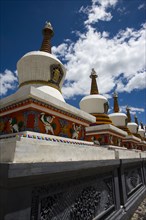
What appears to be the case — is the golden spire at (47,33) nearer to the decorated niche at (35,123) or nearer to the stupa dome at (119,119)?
the decorated niche at (35,123)

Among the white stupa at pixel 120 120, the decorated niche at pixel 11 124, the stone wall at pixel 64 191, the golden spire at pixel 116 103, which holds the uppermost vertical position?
the golden spire at pixel 116 103

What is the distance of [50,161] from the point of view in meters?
2.96

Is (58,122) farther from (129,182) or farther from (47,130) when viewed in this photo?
(129,182)

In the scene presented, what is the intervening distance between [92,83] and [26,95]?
380 inches

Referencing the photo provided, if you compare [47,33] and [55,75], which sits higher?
[47,33]

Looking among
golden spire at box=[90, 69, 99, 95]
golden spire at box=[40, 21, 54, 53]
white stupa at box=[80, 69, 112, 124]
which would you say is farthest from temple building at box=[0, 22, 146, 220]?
golden spire at box=[90, 69, 99, 95]

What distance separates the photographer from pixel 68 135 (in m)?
5.91

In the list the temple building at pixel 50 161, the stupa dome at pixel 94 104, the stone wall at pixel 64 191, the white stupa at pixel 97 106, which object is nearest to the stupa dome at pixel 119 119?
the white stupa at pixel 97 106

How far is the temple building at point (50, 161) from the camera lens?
7.74ft

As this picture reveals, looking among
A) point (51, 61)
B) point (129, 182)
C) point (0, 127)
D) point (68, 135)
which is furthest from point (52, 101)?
point (129, 182)

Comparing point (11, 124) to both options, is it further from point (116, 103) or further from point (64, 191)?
point (116, 103)

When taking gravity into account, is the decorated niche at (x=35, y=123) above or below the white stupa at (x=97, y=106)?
below

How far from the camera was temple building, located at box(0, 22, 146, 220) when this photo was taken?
2.36 metres

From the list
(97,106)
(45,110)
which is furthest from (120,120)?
(45,110)
